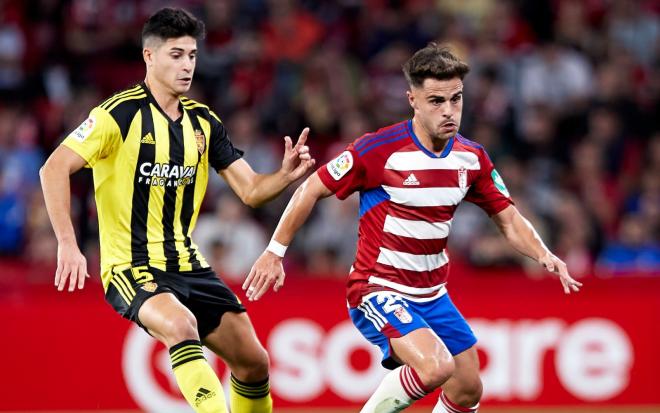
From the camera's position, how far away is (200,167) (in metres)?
6.74

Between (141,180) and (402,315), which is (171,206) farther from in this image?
(402,315)

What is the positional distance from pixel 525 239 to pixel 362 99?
6.14m

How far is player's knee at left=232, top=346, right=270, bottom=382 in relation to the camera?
6.76 m

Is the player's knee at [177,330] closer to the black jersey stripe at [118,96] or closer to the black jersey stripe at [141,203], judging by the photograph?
the black jersey stripe at [141,203]


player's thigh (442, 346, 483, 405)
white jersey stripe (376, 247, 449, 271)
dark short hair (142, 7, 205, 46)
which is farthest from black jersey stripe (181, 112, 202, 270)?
player's thigh (442, 346, 483, 405)

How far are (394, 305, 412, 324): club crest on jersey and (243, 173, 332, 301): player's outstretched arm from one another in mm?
661

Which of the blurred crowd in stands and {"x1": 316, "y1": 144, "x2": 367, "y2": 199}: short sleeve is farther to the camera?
the blurred crowd in stands

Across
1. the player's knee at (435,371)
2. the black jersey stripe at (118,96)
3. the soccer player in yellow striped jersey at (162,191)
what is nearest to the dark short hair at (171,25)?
the soccer player in yellow striped jersey at (162,191)

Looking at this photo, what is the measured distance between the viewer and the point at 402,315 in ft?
21.4

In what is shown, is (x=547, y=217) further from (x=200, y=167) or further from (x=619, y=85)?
(x=200, y=167)

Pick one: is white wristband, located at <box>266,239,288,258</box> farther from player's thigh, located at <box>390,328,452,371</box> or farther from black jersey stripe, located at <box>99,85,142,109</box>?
black jersey stripe, located at <box>99,85,142,109</box>

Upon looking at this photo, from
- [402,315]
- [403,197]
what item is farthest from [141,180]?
[402,315]

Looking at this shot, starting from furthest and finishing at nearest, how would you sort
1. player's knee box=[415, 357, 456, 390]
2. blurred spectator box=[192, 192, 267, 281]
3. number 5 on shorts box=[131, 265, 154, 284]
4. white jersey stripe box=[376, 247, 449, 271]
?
1. blurred spectator box=[192, 192, 267, 281]
2. white jersey stripe box=[376, 247, 449, 271]
3. number 5 on shorts box=[131, 265, 154, 284]
4. player's knee box=[415, 357, 456, 390]

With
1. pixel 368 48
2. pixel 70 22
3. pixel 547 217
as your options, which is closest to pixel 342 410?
pixel 547 217
